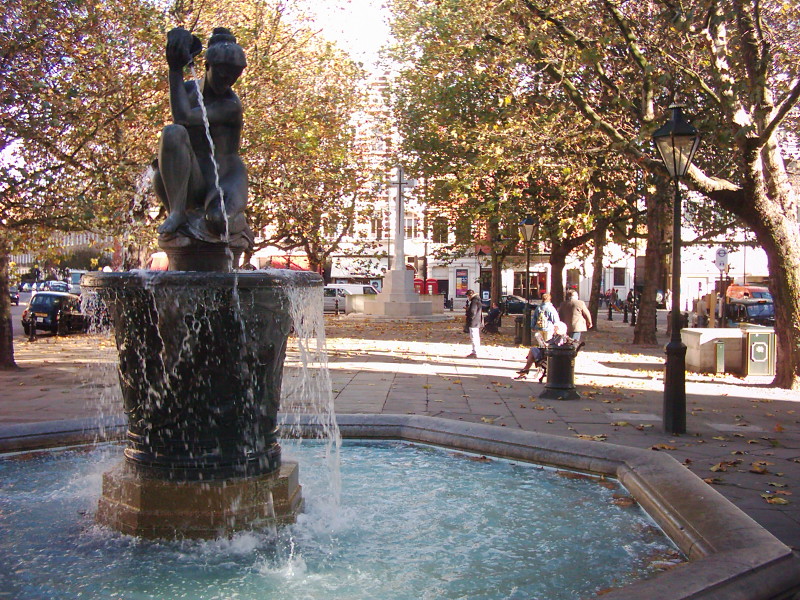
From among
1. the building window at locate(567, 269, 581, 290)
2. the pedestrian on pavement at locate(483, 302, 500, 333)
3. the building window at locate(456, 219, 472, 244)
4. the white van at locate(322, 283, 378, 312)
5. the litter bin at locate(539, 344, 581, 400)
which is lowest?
the litter bin at locate(539, 344, 581, 400)

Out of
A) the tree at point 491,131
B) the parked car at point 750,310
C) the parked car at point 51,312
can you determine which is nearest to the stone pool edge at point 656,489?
the tree at point 491,131

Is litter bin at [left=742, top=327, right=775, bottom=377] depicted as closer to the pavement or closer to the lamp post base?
the pavement

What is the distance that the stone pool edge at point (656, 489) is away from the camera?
13.3 feet

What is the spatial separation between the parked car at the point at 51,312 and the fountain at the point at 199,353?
82.3 ft

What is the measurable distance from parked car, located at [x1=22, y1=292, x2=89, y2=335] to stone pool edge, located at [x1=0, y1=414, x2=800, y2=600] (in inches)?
864

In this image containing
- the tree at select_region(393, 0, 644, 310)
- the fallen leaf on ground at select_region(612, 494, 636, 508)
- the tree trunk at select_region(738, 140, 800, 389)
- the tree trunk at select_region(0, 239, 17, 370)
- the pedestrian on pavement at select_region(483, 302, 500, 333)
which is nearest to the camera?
the fallen leaf on ground at select_region(612, 494, 636, 508)

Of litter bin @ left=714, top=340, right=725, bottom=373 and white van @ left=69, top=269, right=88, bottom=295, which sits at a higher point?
white van @ left=69, top=269, right=88, bottom=295

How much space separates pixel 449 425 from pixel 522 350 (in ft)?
47.2

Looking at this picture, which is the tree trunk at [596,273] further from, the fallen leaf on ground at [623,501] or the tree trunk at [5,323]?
the fallen leaf on ground at [623,501]

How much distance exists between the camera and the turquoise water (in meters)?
4.59

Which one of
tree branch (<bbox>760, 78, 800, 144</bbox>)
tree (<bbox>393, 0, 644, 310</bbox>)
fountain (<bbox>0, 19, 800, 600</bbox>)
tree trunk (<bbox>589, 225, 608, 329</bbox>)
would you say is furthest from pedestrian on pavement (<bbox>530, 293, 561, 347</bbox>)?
tree trunk (<bbox>589, 225, 608, 329</bbox>)

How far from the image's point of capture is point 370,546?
531 centimetres

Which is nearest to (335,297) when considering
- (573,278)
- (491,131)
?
(491,131)

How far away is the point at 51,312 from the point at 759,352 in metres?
23.9
